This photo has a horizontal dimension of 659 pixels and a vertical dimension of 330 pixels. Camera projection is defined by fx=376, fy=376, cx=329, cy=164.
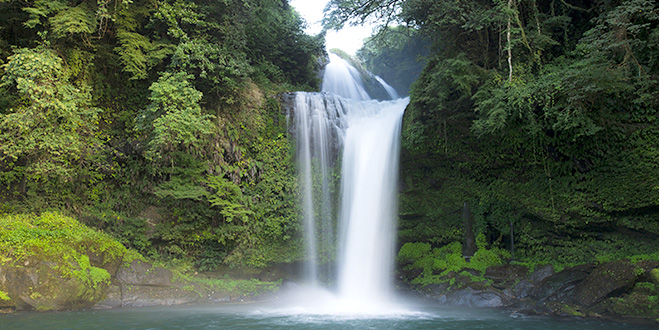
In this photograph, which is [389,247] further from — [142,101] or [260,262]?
[142,101]

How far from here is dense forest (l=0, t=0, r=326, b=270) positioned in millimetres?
10352

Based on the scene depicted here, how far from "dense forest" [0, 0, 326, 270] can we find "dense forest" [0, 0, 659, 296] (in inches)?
2.3

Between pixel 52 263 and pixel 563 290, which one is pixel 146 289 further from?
pixel 563 290

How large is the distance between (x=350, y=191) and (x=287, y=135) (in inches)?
129

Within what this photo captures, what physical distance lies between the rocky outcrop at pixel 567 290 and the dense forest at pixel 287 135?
2.01 feet

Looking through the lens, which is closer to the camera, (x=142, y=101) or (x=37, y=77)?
(x=37, y=77)

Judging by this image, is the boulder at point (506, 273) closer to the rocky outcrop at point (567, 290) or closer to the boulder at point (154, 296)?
the rocky outcrop at point (567, 290)

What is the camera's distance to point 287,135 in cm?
1425

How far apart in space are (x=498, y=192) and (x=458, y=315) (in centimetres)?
459

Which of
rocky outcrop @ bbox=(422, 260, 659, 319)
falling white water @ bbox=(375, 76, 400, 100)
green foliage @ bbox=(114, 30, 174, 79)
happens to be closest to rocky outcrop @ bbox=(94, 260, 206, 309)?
green foliage @ bbox=(114, 30, 174, 79)

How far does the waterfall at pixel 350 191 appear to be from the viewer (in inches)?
492

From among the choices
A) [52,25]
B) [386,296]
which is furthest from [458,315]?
[52,25]

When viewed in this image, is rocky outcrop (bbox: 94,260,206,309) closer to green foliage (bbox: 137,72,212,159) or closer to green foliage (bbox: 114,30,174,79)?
green foliage (bbox: 137,72,212,159)

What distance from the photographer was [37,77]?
10.1 meters
